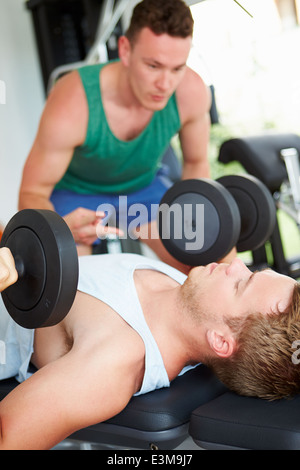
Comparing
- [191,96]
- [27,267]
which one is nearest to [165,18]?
[191,96]

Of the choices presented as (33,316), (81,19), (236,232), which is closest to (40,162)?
(236,232)

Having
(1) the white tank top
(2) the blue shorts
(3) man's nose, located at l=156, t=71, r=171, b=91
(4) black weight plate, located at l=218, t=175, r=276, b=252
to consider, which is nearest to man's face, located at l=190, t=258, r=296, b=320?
(1) the white tank top

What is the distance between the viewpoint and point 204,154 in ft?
→ 6.29

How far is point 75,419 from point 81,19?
2889 millimetres

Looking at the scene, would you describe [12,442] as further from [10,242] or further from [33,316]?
[10,242]

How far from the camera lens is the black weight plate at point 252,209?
155cm

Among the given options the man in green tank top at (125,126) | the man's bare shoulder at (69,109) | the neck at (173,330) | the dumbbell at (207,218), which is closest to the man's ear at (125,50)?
the man in green tank top at (125,126)

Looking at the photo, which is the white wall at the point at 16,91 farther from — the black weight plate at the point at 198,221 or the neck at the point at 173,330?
the neck at the point at 173,330

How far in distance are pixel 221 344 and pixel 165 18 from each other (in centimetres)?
91

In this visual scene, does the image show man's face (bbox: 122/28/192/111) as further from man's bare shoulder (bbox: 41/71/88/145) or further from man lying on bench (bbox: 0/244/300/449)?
man lying on bench (bbox: 0/244/300/449)

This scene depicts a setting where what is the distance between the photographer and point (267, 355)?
979 mm

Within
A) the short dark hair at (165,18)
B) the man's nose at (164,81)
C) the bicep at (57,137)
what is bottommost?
the bicep at (57,137)

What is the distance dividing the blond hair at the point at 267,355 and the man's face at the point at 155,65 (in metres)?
0.75

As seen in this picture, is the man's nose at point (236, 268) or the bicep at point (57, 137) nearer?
the man's nose at point (236, 268)
